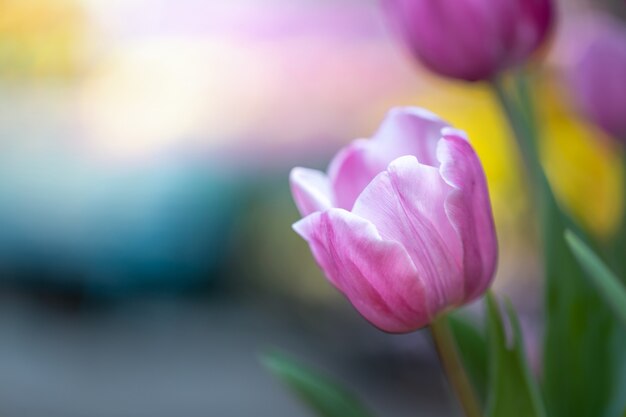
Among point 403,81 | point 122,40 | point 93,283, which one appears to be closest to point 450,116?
point 403,81

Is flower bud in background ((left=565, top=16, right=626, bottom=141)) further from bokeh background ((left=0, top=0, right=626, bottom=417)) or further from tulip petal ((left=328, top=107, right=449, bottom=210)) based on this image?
bokeh background ((left=0, top=0, right=626, bottom=417))

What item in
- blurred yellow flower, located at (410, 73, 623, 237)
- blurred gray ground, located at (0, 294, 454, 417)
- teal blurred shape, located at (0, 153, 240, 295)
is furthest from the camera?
teal blurred shape, located at (0, 153, 240, 295)

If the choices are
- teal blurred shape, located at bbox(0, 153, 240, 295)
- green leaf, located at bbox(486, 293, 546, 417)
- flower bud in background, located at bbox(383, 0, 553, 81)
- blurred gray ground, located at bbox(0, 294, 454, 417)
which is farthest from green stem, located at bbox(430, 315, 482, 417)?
teal blurred shape, located at bbox(0, 153, 240, 295)

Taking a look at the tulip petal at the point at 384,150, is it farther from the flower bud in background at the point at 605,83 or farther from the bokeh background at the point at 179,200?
the bokeh background at the point at 179,200

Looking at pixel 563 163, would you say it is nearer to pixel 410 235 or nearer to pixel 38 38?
pixel 410 235

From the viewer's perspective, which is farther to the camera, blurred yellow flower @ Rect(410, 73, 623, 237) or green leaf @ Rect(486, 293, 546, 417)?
blurred yellow flower @ Rect(410, 73, 623, 237)

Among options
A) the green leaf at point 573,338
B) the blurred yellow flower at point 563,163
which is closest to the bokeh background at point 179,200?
the blurred yellow flower at point 563,163

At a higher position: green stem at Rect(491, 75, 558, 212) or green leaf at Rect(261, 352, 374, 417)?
green stem at Rect(491, 75, 558, 212)
